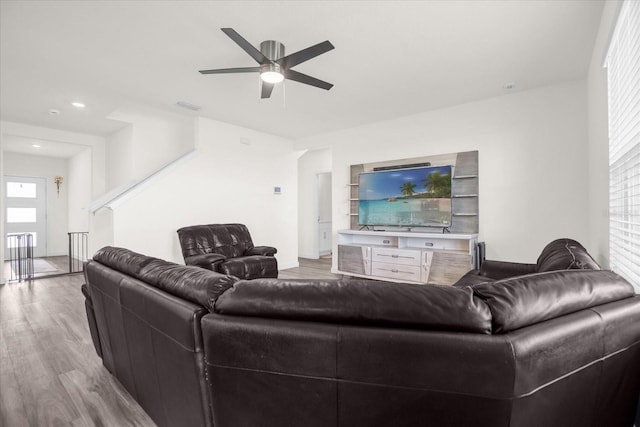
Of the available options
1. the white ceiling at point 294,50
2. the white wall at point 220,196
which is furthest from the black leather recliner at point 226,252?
the white ceiling at point 294,50

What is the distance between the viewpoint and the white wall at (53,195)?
746 cm

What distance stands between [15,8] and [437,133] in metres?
4.73

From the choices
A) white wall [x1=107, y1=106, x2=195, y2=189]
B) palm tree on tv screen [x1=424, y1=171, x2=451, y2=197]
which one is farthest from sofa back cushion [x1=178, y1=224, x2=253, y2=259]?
palm tree on tv screen [x1=424, y1=171, x2=451, y2=197]

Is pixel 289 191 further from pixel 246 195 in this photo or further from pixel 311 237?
pixel 311 237

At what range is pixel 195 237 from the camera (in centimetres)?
444

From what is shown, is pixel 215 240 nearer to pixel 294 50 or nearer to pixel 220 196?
pixel 220 196

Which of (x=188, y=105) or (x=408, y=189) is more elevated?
(x=188, y=105)

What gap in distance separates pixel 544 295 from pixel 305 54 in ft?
7.64

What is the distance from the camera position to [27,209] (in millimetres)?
7457

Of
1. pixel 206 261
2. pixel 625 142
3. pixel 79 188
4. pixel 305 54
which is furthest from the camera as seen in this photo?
pixel 79 188

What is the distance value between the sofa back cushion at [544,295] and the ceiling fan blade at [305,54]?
2068mm

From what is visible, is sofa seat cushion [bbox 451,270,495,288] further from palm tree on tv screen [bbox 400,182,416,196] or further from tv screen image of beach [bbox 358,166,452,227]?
palm tree on tv screen [bbox 400,182,416,196]

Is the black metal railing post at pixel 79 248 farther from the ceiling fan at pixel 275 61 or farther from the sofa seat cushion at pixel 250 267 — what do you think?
the ceiling fan at pixel 275 61

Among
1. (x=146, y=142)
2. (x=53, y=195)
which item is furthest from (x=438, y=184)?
(x=53, y=195)
